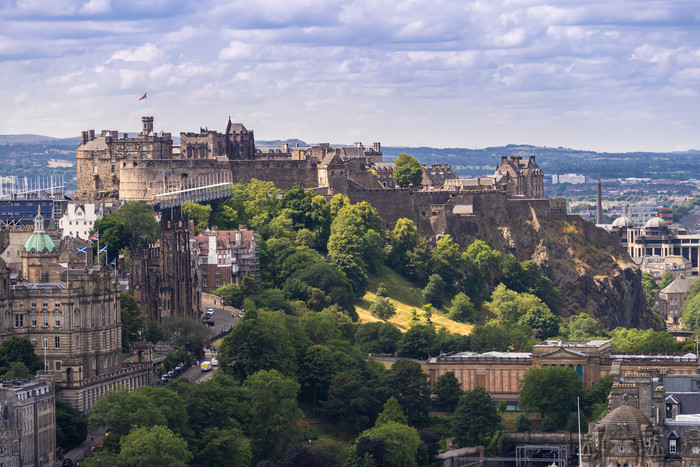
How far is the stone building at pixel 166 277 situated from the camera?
148 m

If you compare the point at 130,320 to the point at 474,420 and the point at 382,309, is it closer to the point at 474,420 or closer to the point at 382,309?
the point at 474,420

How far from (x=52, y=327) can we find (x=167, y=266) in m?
26.7

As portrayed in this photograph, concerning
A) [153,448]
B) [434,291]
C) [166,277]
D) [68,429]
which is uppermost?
[166,277]

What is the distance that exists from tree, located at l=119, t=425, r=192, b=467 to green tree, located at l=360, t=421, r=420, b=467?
16.6 m

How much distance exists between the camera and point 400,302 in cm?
18875

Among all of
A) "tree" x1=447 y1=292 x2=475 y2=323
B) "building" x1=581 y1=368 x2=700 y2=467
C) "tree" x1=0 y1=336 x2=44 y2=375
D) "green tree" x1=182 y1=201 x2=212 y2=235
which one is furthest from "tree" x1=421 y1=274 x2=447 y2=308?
"building" x1=581 y1=368 x2=700 y2=467

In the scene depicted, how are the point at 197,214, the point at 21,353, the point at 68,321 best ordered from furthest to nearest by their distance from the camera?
the point at 197,214
the point at 68,321
the point at 21,353

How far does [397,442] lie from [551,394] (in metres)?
23.0

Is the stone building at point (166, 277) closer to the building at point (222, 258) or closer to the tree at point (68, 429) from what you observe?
the building at point (222, 258)

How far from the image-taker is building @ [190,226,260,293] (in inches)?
6703

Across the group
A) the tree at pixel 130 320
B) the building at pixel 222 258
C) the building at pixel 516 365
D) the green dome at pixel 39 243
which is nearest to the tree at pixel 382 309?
the building at pixel 222 258

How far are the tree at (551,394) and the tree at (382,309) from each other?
1335 inches

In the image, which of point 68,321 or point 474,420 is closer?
point 68,321

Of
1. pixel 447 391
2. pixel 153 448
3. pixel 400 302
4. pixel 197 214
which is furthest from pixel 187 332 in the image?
pixel 400 302
